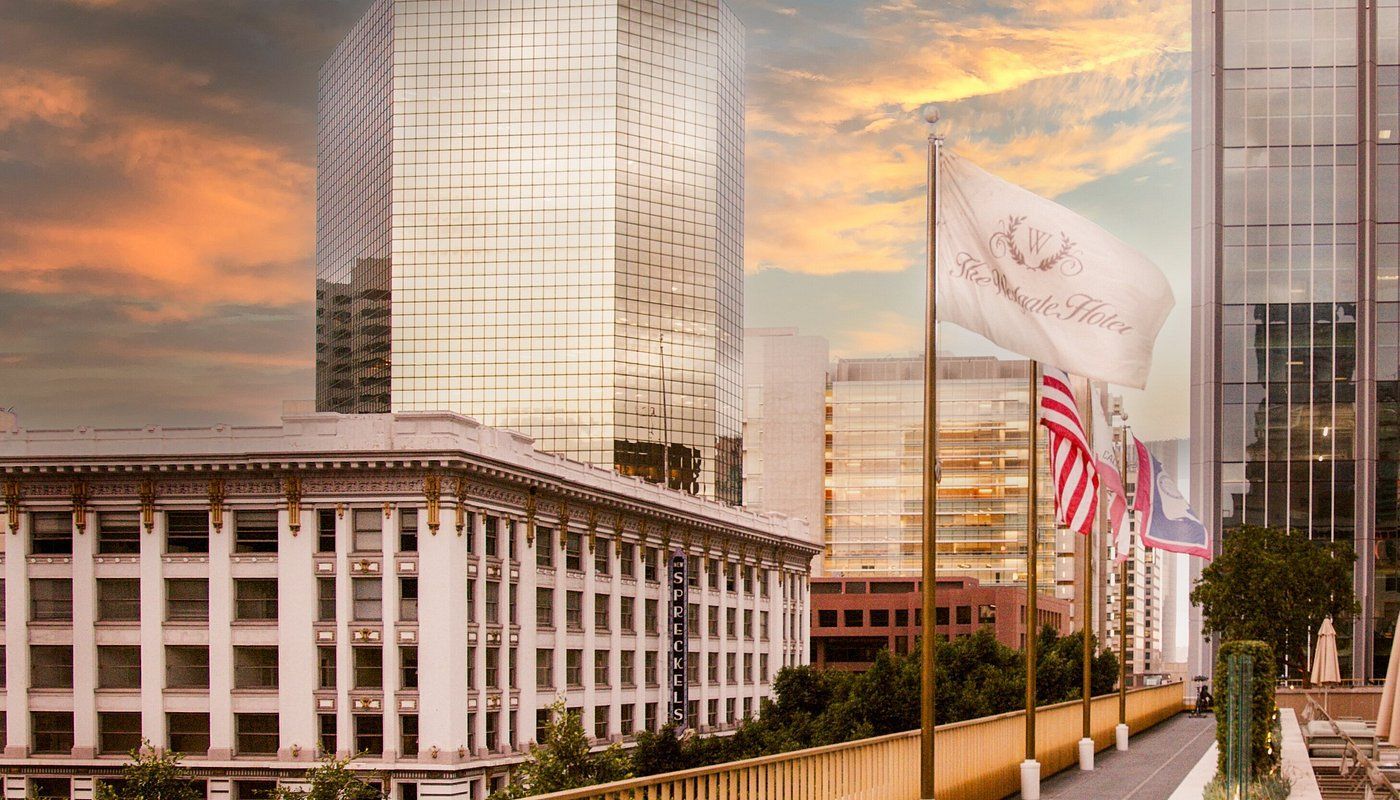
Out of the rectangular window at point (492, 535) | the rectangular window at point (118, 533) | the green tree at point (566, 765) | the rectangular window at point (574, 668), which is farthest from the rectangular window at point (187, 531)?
the green tree at point (566, 765)

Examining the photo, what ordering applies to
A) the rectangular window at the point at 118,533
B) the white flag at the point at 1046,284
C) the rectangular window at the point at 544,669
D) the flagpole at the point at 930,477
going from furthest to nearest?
the rectangular window at the point at 544,669
the rectangular window at the point at 118,533
the white flag at the point at 1046,284
the flagpole at the point at 930,477

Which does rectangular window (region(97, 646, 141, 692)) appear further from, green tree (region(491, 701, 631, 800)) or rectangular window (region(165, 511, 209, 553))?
green tree (region(491, 701, 631, 800))

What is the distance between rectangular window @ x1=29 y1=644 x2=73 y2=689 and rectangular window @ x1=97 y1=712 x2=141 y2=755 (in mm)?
3021

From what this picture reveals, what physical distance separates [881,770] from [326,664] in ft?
208

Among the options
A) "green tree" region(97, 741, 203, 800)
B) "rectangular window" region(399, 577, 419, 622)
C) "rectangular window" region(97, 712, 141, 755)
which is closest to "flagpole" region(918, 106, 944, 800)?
"rectangular window" region(399, 577, 419, 622)

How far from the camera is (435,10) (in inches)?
7259

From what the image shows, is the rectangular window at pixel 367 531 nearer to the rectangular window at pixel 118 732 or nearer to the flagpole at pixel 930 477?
the rectangular window at pixel 118 732

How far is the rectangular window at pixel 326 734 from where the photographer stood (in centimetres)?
8200

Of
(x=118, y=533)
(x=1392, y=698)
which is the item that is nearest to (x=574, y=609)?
(x=118, y=533)

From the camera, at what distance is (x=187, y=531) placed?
278ft

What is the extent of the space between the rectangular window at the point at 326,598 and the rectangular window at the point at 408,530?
4.13m

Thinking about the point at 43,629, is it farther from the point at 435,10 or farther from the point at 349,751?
the point at 435,10

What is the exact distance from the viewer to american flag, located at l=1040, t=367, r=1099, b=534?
108 feet

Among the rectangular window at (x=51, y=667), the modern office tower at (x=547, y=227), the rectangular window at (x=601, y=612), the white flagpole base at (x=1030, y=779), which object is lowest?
the rectangular window at (x=51, y=667)
